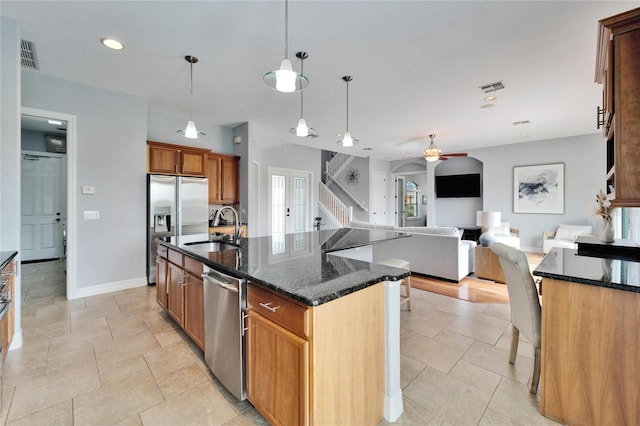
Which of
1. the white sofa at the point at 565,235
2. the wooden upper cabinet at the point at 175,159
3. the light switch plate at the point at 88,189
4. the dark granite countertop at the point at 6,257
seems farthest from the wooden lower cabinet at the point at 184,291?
the white sofa at the point at 565,235

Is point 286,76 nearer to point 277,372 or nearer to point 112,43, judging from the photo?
point 277,372

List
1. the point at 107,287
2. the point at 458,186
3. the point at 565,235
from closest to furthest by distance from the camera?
the point at 107,287 → the point at 565,235 → the point at 458,186

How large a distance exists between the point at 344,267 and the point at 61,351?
2.56 m

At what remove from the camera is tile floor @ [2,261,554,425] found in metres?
1.64

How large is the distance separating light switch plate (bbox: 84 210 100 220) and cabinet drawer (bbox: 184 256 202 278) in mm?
2447

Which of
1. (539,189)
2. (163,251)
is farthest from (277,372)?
(539,189)

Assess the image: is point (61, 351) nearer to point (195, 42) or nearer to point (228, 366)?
point (228, 366)

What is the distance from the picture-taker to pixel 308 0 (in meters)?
2.09

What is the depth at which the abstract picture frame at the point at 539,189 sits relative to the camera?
22.0 feet

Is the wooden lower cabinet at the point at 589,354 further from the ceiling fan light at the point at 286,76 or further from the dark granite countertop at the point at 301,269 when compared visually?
the ceiling fan light at the point at 286,76

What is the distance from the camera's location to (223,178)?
5.17 meters

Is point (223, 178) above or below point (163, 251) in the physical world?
above

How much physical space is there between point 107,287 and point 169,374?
262cm

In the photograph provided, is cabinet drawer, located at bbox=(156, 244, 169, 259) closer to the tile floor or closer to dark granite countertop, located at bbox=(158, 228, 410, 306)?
dark granite countertop, located at bbox=(158, 228, 410, 306)
